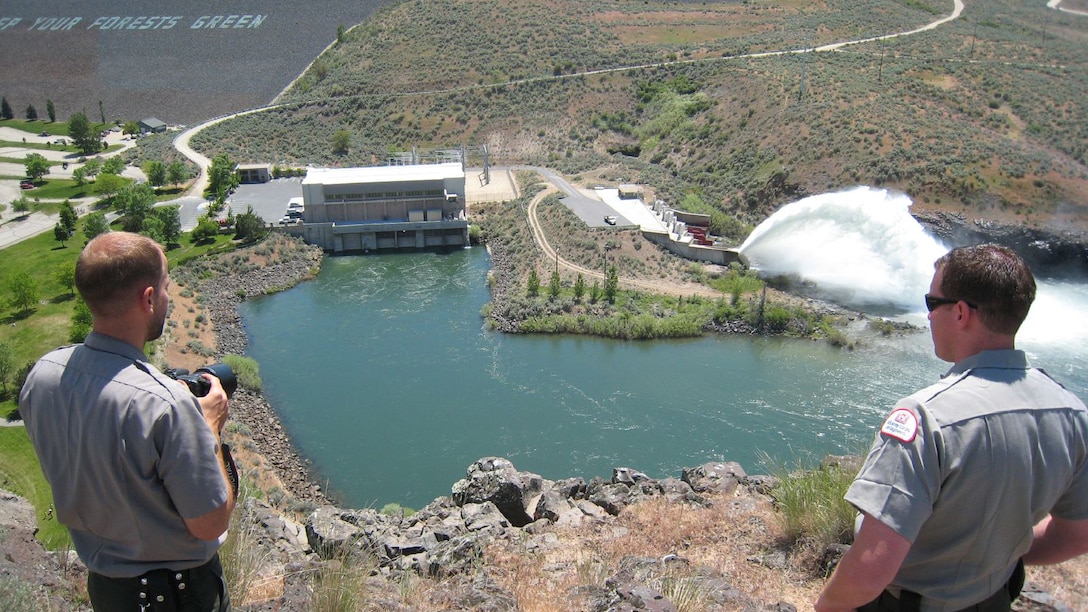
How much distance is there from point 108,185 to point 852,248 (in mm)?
42672

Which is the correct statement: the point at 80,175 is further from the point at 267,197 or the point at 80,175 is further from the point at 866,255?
the point at 866,255

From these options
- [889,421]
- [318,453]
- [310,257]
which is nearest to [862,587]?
[889,421]

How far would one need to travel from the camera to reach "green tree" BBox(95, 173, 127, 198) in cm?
5132

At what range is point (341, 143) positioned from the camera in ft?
196

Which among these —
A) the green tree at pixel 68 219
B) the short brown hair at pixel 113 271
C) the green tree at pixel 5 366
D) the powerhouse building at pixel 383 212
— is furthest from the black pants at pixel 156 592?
the green tree at pixel 68 219

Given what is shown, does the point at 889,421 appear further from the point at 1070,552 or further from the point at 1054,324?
the point at 1054,324

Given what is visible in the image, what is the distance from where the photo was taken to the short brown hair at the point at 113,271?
3727 mm

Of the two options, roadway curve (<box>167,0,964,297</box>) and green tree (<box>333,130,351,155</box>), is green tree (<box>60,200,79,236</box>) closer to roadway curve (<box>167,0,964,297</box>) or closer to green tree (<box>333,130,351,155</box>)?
roadway curve (<box>167,0,964,297</box>)

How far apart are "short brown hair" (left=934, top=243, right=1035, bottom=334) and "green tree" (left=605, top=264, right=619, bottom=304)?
31.3 metres

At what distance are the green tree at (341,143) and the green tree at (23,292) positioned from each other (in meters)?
28.8

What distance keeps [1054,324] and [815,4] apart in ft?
184

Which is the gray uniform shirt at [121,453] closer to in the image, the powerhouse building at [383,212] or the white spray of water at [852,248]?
the white spray of water at [852,248]

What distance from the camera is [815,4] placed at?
8000cm

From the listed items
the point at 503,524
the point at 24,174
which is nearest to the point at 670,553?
the point at 503,524
